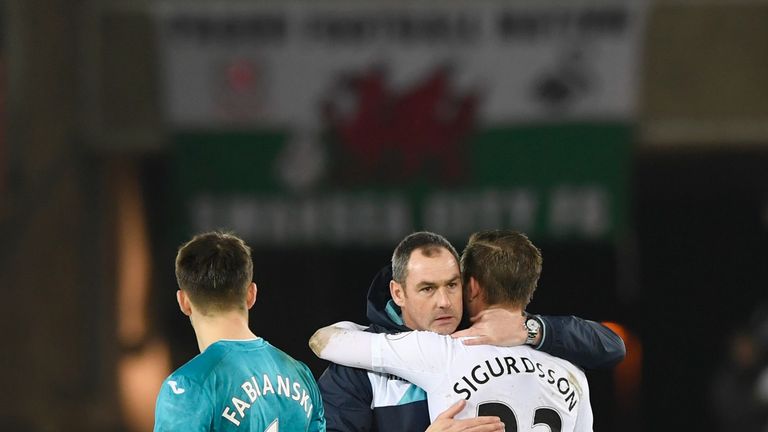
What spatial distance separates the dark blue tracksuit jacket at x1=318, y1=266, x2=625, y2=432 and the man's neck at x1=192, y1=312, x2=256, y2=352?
2.18 ft

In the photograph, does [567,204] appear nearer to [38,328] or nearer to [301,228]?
[301,228]

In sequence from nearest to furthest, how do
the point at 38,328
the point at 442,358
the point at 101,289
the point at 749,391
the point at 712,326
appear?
1. the point at 442,358
2. the point at 749,391
3. the point at 38,328
4. the point at 101,289
5. the point at 712,326

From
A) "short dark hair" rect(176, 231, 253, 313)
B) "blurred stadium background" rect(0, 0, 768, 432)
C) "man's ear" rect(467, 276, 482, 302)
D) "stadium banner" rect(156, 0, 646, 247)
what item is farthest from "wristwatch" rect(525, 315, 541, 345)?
"stadium banner" rect(156, 0, 646, 247)

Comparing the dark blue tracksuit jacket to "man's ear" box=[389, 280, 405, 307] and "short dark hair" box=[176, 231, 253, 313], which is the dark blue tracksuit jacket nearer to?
"man's ear" box=[389, 280, 405, 307]

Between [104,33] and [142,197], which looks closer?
[104,33]

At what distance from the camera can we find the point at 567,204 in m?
14.0

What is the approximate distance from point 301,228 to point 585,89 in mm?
3297

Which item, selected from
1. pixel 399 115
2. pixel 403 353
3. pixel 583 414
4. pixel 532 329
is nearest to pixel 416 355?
pixel 403 353

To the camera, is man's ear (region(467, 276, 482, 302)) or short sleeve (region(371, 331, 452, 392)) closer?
A: short sleeve (region(371, 331, 452, 392))

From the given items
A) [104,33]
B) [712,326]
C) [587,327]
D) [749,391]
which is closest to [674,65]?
[749,391]

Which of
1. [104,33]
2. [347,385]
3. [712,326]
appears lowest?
[712,326]

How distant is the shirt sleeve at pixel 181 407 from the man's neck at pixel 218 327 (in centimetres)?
20

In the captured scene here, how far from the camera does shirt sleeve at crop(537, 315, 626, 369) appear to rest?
4.78 meters

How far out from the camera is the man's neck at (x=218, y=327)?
13.8 ft
